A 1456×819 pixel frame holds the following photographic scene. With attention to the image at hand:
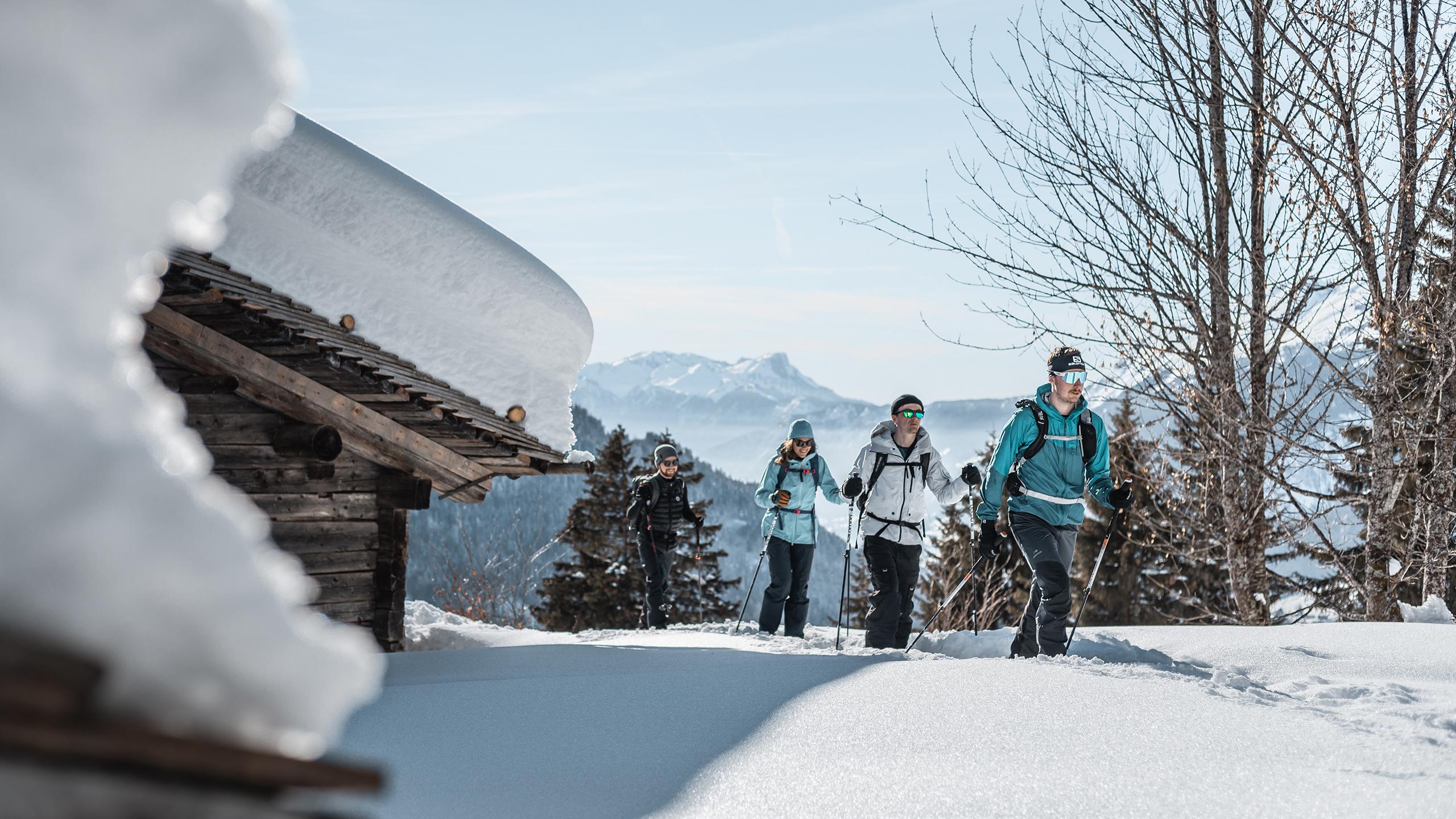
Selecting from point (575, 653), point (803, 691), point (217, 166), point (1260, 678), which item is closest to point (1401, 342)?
point (1260, 678)

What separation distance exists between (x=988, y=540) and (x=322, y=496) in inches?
194

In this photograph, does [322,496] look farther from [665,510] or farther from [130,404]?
[130,404]

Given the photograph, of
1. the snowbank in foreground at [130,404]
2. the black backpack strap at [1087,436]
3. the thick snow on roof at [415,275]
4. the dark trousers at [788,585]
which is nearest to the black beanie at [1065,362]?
the black backpack strap at [1087,436]

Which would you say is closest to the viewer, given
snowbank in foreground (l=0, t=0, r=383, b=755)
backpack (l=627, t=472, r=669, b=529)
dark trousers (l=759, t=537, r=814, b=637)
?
snowbank in foreground (l=0, t=0, r=383, b=755)

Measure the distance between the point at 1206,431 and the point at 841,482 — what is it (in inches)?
121

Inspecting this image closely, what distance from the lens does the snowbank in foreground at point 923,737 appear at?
3.18 metres

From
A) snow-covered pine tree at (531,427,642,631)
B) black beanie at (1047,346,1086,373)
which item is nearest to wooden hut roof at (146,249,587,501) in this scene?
black beanie at (1047,346,1086,373)

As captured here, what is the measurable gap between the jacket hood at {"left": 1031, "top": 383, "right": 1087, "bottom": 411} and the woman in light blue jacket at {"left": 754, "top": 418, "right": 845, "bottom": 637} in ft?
8.32

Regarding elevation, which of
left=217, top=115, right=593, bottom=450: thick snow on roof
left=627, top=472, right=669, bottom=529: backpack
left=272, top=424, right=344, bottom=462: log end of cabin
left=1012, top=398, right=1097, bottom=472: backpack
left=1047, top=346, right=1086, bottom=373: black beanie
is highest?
left=217, top=115, right=593, bottom=450: thick snow on roof

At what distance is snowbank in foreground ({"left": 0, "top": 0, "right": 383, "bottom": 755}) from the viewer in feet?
2.27

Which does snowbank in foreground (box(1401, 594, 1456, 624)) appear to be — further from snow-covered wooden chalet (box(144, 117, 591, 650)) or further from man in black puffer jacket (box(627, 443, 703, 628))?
snow-covered wooden chalet (box(144, 117, 591, 650))

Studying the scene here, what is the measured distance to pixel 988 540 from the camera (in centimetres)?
719

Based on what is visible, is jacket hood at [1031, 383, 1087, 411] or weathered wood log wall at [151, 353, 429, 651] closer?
jacket hood at [1031, 383, 1087, 411]

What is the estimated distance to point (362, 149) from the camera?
11727 millimetres
